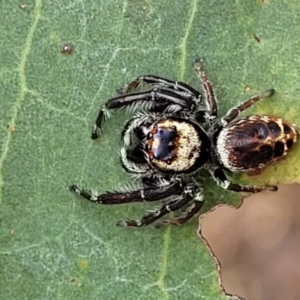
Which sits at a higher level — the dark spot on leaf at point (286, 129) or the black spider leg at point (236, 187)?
the dark spot on leaf at point (286, 129)

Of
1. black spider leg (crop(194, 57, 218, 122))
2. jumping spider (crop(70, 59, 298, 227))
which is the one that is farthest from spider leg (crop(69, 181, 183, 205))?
black spider leg (crop(194, 57, 218, 122))

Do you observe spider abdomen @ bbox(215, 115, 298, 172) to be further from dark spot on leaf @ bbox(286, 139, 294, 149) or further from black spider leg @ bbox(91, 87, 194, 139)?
black spider leg @ bbox(91, 87, 194, 139)

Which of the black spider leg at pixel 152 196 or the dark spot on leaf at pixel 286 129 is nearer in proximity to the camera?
the dark spot on leaf at pixel 286 129

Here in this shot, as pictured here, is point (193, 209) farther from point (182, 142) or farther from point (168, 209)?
point (182, 142)

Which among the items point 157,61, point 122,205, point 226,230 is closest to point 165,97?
point 157,61

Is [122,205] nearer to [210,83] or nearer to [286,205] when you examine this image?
[210,83]

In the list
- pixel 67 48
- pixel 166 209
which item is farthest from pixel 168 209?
pixel 67 48

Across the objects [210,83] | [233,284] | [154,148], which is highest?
[210,83]

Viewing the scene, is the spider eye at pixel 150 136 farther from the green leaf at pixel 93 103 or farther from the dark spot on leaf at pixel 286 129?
the dark spot on leaf at pixel 286 129

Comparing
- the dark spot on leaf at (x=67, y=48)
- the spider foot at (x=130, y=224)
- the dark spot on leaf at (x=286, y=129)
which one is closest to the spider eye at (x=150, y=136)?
the spider foot at (x=130, y=224)
